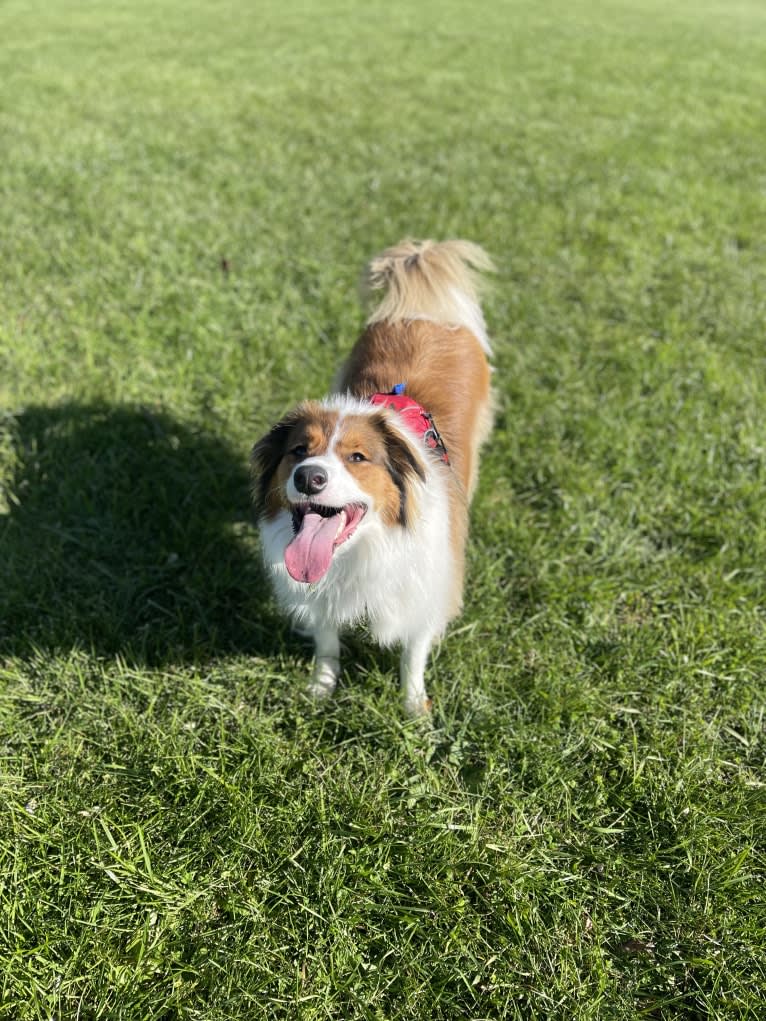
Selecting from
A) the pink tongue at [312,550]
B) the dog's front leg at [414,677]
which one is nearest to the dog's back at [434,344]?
the dog's front leg at [414,677]

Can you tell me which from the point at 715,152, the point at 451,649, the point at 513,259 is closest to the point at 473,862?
the point at 451,649

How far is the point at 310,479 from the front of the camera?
6.58 feet

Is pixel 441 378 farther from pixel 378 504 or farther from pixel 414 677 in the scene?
pixel 414 677

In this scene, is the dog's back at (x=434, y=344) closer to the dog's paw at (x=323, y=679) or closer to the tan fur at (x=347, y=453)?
the tan fur at (x=347, y=453)

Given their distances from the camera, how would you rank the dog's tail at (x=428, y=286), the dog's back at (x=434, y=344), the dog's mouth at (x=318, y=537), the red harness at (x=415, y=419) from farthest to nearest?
the dog's tail at (x=428, y=286)
the dog's back at (x=434, y=344)
the red harness at (x=415, y=419)
the dog's mouth at (x=318, y=537)

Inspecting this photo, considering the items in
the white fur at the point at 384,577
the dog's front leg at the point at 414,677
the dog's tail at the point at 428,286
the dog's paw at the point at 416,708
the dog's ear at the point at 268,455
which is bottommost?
the dog's paw at the point at 416,708

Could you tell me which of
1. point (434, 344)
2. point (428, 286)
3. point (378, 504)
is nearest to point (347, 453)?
point (378, 504)

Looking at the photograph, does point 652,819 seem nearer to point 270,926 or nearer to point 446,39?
point 270,926

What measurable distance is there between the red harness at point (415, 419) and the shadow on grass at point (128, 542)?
112 centimetres

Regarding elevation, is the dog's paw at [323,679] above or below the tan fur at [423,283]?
below

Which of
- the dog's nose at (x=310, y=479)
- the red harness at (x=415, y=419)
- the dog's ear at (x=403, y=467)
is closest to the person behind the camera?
the dog's nose at (x=310, y=479)

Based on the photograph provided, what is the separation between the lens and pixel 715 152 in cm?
814

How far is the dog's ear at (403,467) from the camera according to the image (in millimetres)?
2281

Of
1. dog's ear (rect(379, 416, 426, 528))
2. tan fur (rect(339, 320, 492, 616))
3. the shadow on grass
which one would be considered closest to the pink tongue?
dog's ear (rect(379, 416, 426, 528))
